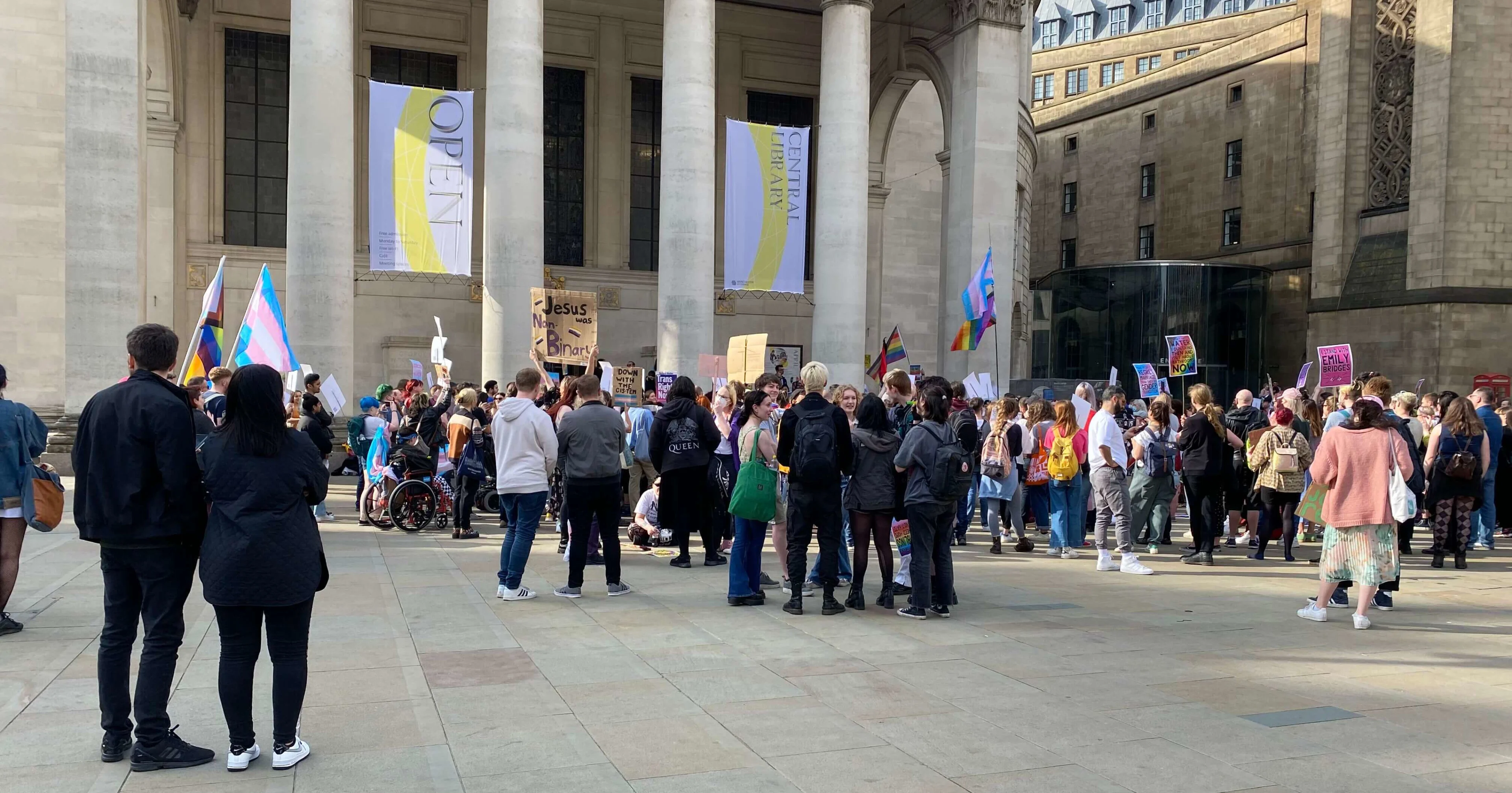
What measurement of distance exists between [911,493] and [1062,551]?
4982 millimetres

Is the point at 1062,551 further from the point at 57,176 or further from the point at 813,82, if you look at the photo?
the point at 813,82

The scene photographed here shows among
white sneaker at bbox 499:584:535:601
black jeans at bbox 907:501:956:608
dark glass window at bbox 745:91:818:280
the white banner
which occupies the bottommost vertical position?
white sneaker at bbox 499:584:535:601

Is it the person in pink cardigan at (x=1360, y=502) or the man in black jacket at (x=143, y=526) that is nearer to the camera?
the man in black jacket at (x=143, y=526)

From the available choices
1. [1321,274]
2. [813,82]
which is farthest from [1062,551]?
[1321,274]

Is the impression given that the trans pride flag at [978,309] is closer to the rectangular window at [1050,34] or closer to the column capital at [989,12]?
the column capital at [989,12]

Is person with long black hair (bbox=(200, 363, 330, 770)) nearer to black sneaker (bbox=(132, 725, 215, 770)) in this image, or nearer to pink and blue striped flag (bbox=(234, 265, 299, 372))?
black sneaker (bbox=(132, 725, 215, 770))

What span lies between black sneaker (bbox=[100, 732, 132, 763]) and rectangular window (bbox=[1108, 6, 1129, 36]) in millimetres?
74993

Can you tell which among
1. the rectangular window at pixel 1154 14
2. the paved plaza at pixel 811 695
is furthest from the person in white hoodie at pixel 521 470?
the rectangular window at pixel 1154 14

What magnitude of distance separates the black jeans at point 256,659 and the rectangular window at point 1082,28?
76.6 m

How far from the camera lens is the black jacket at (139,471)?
5.09 meters

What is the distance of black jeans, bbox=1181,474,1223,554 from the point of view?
12.3 metres

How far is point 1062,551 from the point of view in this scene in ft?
43.2

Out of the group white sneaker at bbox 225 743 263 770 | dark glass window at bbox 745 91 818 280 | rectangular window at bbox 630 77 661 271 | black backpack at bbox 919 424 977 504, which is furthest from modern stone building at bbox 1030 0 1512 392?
white sneaker at bbox 225 743 263 770

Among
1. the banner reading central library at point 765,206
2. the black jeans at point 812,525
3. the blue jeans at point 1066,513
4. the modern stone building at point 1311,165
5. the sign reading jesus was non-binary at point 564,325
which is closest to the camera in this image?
the black jeans at point 812,525
